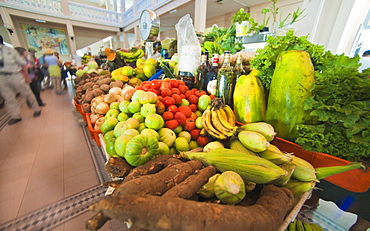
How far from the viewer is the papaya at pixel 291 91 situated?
92 centimetres

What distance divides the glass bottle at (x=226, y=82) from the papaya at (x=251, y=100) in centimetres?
15

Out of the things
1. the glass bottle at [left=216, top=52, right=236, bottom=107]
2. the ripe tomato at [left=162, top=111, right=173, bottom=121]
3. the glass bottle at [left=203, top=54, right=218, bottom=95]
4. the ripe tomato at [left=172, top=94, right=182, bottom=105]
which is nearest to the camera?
the ripe tomato at [left=162, top=111, right=173, bottom=121]

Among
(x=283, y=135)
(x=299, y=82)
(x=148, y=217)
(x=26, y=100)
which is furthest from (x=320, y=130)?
(x=26, y=100)

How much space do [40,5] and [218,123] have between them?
1453cm

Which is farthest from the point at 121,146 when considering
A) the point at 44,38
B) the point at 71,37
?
the point at 44,38

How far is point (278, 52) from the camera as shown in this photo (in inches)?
43.3

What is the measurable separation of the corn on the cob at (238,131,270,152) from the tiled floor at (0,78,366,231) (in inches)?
42.6

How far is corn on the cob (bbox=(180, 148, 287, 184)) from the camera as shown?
0.56m

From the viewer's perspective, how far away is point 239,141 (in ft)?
2.83

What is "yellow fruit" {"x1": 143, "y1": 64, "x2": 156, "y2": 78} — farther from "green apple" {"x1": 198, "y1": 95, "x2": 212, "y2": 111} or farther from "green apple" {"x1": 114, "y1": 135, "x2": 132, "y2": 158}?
"green apple" {"x1": 114, "y1": 135, "x2": 132, "y2": 158}

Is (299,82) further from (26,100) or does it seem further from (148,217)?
(26,100)

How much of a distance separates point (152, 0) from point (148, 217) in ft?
32.5

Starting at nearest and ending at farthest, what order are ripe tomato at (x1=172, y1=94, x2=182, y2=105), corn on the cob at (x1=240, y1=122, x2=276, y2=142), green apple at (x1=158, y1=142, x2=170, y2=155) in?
corn on the cob at (x1=240, y1=122, x2=276, y2=142) < green apple at (x1=158, y1=142, x2=170, y2=155) < ripe tomato at (x1=172, y1=94, x2=182, y2=105)

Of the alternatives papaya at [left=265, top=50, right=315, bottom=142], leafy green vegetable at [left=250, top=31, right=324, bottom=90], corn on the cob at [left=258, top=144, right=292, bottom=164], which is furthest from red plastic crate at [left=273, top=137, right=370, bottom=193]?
leafy green vegetable at [left=250, top=31, right=324, bottom=90]
